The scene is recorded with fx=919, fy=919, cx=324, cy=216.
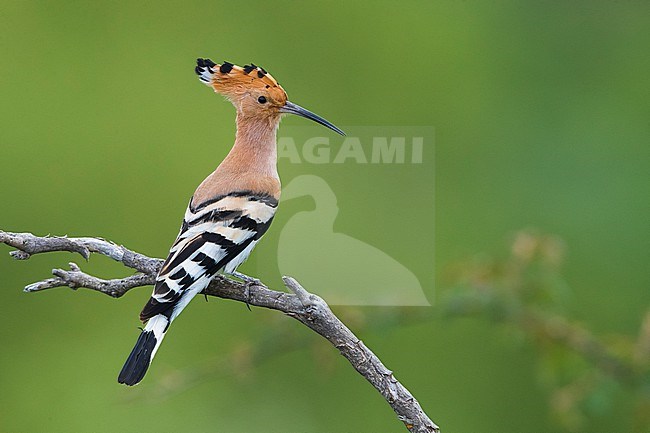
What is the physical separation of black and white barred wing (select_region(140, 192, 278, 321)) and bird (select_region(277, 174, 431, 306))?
0.35m

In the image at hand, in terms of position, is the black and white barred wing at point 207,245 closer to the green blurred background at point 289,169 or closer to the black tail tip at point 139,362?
the black tail tip at point 139,362

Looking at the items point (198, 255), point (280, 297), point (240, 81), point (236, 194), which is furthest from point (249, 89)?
point (280, 297)

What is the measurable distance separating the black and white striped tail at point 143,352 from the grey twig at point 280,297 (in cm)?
6

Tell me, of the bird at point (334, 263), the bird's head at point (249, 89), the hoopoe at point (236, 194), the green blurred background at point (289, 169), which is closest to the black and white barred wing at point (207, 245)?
the hoopoe at point (236, 194)

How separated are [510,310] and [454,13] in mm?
1482

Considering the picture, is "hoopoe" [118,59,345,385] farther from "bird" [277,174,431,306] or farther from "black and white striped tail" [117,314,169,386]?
"bird" [277,174,431,306]

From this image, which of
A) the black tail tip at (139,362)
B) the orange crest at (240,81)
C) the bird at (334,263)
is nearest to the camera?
the black tail tip at (139,362)

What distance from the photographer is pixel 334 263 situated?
7.05 ft

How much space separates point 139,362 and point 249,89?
463mm

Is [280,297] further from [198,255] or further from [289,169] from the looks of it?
[289,169]

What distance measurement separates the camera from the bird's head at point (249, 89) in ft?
4.63

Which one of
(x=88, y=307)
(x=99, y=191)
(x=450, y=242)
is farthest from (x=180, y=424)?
(x=450, y=242)

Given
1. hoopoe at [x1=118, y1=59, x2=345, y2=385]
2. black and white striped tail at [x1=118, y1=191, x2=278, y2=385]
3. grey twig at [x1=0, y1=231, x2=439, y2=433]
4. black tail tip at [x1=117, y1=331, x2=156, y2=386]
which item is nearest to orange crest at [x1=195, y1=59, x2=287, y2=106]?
hoopoe at [x1=118, y1=59, x2=345, y2=385]

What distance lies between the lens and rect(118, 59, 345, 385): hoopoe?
4.27 ft
